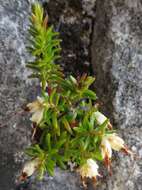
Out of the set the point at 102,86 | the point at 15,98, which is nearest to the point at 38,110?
the point at 15,98

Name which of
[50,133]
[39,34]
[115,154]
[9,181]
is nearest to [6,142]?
[9,181]

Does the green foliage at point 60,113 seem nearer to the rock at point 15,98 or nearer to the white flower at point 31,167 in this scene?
the white flower at point 31,167

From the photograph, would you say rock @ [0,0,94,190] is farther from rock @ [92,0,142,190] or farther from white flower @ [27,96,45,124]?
white flower @ [27,96,45,124]

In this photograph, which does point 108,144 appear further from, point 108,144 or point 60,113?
point 60,113

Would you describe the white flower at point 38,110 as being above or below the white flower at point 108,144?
above

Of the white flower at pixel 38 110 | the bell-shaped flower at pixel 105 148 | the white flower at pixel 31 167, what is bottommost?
the white flower at pixel 31 167

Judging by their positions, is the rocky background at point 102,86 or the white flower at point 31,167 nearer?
the white flower at point 31,167

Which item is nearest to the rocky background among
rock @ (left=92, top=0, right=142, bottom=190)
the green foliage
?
rock @ (left=92, top=0, right=142, bottom=190)

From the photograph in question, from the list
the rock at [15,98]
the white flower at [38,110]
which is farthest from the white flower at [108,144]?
the rock at [15,98]
